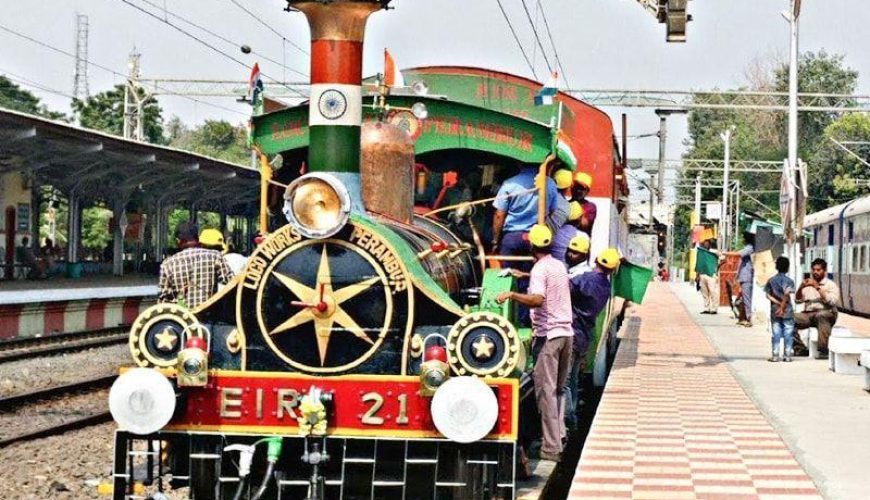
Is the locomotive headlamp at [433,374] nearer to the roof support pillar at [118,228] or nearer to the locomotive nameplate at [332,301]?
the locomotive nameplate at [332,301]

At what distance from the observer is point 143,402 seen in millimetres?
6992

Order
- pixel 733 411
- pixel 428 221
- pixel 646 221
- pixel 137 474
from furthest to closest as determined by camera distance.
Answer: pixel 646 221, pixel 733 411, pixel 428 221, pixel 137 474

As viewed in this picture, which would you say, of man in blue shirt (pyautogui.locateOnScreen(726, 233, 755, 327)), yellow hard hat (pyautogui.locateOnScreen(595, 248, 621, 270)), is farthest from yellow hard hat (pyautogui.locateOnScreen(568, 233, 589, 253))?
man in blue shirt (pyautogui.locateOnScreen(726, 233, 755, 327))

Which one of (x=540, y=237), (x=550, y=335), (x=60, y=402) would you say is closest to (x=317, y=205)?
(x=540, y=237)

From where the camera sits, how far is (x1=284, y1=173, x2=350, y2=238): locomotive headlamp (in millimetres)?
7059

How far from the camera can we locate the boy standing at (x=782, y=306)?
57.3 feet

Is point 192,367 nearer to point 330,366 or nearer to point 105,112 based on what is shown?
point 330,366

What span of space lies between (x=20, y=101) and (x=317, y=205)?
7183cm

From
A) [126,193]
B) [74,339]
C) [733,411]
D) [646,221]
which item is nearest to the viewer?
[733,411]

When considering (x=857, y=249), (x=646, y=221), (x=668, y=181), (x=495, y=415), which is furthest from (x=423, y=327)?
(x=668, y=181)

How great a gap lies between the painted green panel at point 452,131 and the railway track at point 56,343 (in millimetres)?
9652

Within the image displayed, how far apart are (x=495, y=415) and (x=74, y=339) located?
17.4 m

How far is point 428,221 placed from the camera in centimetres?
895

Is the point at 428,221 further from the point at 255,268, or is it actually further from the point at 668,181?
the point at 668,181
